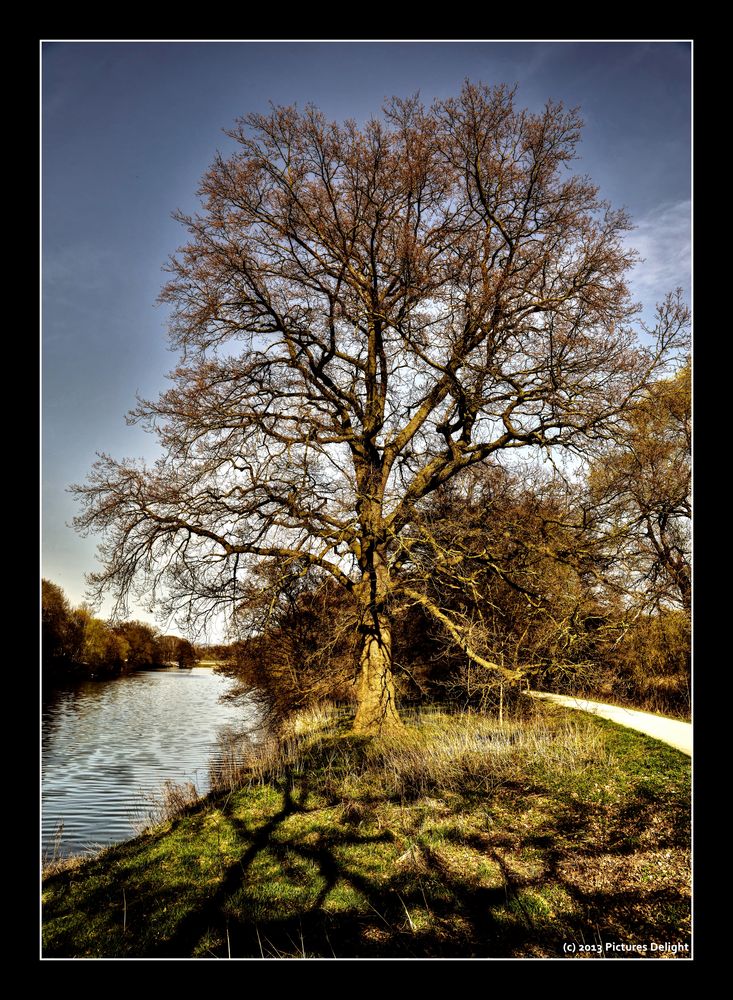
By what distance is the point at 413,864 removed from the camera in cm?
576

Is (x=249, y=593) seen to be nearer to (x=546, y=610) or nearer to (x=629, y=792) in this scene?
(x=546, y=610)

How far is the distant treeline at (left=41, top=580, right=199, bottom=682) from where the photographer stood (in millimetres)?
24062

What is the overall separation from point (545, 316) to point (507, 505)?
3.86 meters

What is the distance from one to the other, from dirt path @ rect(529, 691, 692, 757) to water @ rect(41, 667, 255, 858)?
24.6 ft

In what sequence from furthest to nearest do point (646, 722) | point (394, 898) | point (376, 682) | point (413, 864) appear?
point (376, 682), point (646, 722), point (413, 864), point (394, 898)

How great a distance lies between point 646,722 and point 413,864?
7.65 m

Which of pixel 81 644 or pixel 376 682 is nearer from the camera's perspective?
pixel 376 682

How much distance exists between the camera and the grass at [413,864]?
4641 millimetres

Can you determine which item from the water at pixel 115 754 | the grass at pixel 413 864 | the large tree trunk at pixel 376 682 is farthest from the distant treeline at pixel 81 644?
the grass at pixel 413 864

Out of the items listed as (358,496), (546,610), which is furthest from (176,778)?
(546,610)

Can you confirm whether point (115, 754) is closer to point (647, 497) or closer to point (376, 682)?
point (376, 682)

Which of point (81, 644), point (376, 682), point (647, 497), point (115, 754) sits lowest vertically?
point (115, 754)

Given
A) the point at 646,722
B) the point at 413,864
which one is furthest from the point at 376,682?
the point at 413,864

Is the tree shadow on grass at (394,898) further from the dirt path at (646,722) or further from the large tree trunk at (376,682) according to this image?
the large tree trunk at (376,682)
